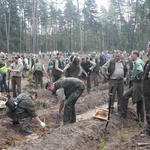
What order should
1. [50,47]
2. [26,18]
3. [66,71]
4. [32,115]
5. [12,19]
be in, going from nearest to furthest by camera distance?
[32,115] < [66,71] < [12,19] < [26,18] < [50,47]

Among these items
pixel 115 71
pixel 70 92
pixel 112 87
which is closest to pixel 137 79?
pixel 112 87

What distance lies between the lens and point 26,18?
52.4 m

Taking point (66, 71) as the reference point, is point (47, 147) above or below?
below

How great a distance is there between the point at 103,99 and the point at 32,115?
5.10 meters

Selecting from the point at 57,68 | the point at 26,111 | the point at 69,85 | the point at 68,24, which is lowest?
the point at 26,111

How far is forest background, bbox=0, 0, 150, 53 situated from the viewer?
148 feet

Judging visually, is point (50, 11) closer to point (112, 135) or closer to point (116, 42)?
point (116, 42)

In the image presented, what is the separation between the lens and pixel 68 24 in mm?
57844

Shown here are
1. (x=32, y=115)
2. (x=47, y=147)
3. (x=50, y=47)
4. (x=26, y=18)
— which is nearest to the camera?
(x=47, y=147)

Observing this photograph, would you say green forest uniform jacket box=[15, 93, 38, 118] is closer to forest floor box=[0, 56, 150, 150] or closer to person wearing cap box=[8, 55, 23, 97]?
forest floor box=[0, 56, 150, 150]

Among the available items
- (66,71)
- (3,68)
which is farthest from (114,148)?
(3,68)

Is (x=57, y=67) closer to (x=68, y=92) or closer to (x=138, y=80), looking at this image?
(x=68, y=92)

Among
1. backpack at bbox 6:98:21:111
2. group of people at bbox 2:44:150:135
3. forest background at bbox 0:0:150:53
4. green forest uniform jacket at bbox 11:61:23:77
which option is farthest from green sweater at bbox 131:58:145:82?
forest background at bbox 0:0:150:53

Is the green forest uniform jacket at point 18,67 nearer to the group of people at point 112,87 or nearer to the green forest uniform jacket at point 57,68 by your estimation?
the green forest uniform jacket at point 57,68
